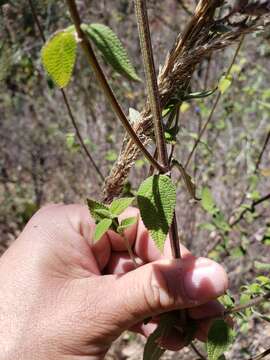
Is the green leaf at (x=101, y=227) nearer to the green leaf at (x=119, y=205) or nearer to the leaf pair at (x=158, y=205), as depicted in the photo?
the green leaf at (x=119, y=205)

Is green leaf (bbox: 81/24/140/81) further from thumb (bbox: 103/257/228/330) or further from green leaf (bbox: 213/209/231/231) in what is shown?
green leaf (bbox: 213/209/231/231)

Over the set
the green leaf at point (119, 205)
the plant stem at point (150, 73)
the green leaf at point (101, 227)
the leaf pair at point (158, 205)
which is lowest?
the green leaf at point (101, 227)

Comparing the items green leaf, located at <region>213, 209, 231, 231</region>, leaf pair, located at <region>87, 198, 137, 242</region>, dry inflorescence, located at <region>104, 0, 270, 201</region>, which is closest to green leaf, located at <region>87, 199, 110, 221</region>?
leaf pair, located at <region>87, 198, 137, 242</region>

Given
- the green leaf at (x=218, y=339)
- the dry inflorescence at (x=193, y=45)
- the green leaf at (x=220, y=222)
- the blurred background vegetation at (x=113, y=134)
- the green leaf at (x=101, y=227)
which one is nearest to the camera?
the dry inflorescence at (x=193, y=45)

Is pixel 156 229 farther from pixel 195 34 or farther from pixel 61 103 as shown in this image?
pixel 61 103

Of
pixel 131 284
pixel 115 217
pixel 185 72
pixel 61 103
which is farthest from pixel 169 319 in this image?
pixel 61 103

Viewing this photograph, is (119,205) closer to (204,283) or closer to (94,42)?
(204,283)

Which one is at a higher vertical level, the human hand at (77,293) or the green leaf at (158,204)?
the green leaf at (158,204)

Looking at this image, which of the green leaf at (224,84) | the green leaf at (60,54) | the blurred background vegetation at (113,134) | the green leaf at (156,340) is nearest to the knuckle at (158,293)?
the green leaf at (156,340)
